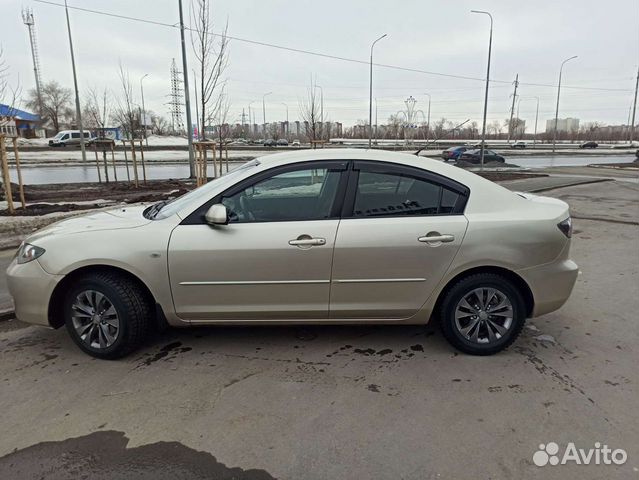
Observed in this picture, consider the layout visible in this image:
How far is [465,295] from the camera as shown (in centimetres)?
351

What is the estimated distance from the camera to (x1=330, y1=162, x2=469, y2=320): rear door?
11.0 ft

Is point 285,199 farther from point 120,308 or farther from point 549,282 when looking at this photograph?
point 549,282

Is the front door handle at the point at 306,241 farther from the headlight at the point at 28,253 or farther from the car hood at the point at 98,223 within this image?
the headlight at the point at 28,253

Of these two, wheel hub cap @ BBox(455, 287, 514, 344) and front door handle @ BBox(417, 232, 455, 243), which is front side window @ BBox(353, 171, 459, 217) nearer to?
front door handle @ BBox(417, 232, 455, 243)

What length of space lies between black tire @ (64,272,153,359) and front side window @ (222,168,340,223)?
0.97m

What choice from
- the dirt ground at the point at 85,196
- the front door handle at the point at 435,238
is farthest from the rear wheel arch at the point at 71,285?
the dirt ground at the point at 85,196

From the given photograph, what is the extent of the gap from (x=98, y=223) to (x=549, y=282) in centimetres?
369

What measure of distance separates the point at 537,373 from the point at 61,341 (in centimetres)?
397

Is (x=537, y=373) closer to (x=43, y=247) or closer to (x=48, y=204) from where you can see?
(x=43, y=247)

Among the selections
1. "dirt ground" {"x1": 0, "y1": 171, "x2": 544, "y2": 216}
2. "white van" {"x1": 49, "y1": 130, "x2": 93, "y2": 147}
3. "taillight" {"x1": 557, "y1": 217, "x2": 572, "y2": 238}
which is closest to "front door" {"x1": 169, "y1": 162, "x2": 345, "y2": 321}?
"taillight" {"x1": 557, "y1": 217, "x2": 572, "y2": 238}

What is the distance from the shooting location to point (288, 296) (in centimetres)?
346

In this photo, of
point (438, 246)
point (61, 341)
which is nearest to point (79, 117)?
point (61, 341)

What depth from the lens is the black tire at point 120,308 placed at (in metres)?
3.38

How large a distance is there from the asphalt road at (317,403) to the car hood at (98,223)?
1.01 m
